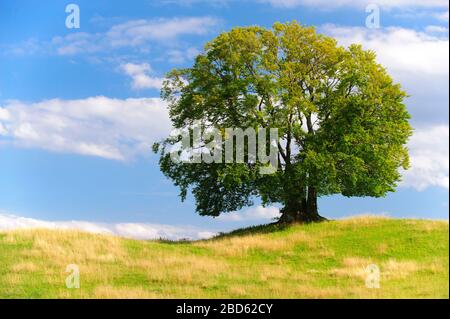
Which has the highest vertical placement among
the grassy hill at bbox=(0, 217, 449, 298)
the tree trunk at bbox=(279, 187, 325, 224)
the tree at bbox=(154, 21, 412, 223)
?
the tree at bbox=(154, 21, 412, 223)

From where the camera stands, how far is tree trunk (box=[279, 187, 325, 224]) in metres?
40.2

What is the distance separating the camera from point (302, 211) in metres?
40.6

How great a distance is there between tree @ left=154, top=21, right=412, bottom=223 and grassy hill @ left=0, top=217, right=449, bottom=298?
319 cm

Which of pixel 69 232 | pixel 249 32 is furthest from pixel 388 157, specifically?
pixel 69 232

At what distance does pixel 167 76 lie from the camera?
42688 millimetres

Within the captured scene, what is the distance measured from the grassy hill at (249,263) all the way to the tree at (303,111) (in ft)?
10.5

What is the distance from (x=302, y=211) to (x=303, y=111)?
7340 mm

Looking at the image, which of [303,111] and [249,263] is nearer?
[249,263]

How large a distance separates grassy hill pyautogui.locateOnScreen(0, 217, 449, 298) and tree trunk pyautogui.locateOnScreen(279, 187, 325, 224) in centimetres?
191

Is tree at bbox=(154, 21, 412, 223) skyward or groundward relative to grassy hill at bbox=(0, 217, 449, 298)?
skyward

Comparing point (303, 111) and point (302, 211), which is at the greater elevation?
point (303, 111)

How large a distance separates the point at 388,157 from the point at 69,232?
22.3 metres

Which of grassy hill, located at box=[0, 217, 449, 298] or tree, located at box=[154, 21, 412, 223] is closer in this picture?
grassy hill, located at box=[0, 217, 449, 298]
